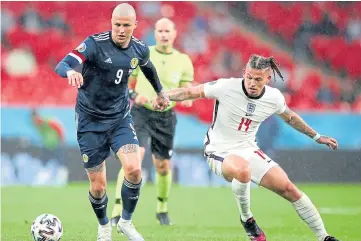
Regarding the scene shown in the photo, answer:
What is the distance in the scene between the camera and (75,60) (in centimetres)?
753

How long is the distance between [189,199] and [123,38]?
7.49 metres

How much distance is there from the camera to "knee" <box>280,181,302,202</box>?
7.76 meters

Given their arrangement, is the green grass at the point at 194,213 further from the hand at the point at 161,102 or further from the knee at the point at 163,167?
the hand at the point at 161,102

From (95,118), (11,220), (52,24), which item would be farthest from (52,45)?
(95,118)

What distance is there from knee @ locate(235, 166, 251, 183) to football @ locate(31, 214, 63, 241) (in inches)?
Answer: 73.8

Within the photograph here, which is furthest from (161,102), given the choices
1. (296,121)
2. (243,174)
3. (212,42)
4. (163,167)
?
(212,42)

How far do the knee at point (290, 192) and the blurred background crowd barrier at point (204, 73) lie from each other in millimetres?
9727

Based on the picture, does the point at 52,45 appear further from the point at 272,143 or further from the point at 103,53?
Result: the point at 103,53

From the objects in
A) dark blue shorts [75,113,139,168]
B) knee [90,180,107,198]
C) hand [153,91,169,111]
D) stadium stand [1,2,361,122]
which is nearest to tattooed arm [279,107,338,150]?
hand [153,91,169,111]

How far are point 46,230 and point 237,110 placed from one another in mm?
2264

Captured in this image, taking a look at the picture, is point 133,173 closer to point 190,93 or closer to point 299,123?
point 190,93

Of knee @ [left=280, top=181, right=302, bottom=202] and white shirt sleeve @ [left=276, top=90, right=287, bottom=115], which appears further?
white shirt sleeve @ [left=276, top=90, right=287, bottom=115]

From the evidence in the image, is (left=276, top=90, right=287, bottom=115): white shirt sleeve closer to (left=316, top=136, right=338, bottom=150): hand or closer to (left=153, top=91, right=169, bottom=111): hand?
(left=316, top=136, right=338, bottom=150): hand

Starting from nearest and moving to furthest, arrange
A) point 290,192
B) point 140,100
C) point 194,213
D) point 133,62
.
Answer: point 290,192, point 133,62, point 140,100, point 194,213
